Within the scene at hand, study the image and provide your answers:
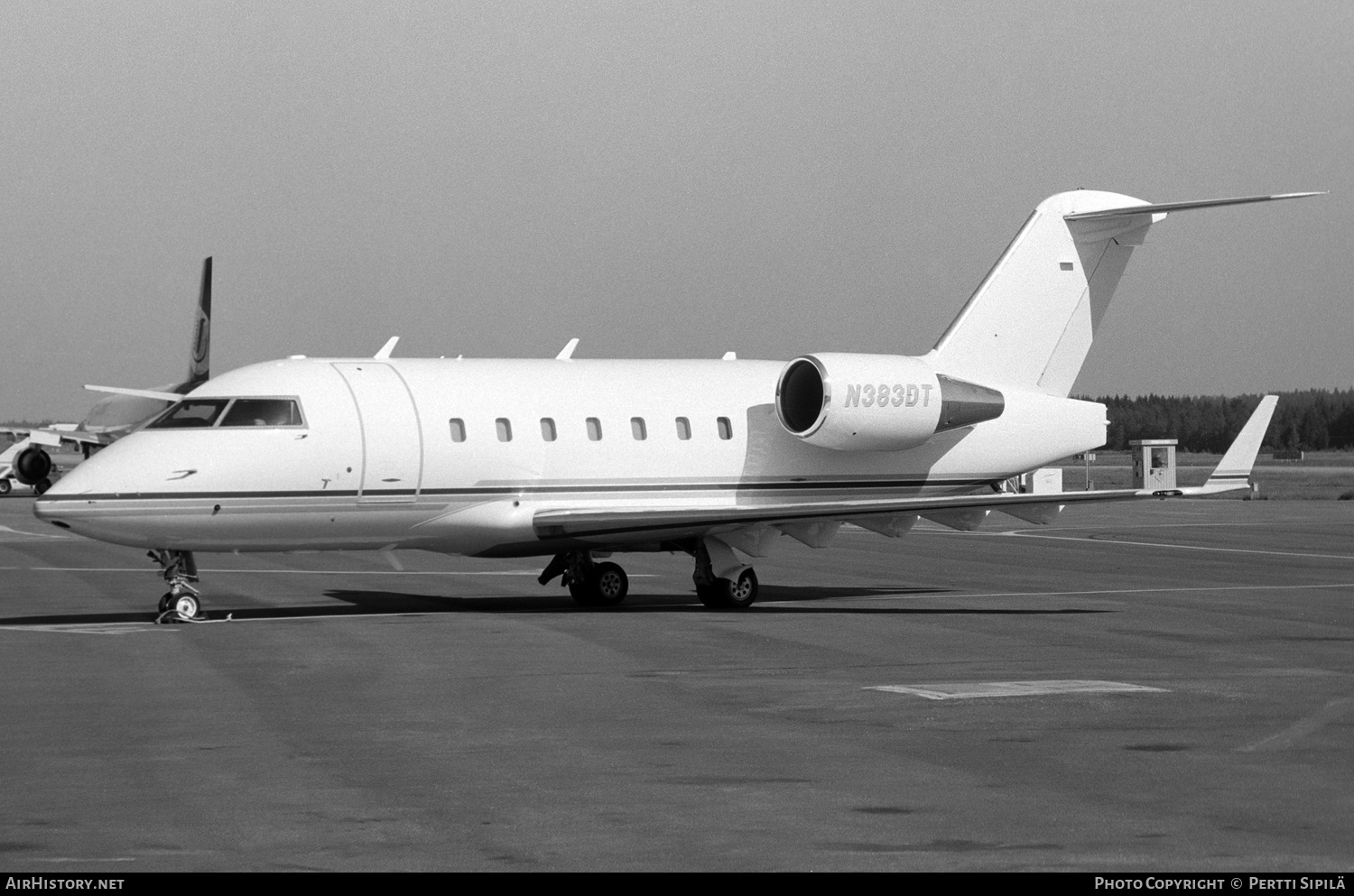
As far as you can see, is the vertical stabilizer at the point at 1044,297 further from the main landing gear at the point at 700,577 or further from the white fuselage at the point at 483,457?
the main landing gear at the point at 700,577

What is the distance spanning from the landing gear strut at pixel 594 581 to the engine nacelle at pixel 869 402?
3320 mm

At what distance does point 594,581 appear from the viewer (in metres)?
24.3

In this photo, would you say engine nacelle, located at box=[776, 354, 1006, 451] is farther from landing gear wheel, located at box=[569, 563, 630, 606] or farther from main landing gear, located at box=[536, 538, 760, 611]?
landing gear wheel, located at box=[569, 563, 630, 606]

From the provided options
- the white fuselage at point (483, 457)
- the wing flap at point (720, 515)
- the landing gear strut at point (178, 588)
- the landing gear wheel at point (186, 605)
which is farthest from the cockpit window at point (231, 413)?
the wing flap at point (720, 515)

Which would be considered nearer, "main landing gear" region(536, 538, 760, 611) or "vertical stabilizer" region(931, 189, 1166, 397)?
"main landing gear" region(536, 538, 760, 611)

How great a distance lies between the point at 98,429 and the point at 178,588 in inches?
2243

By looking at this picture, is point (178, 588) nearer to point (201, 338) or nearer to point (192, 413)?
point (192, 413)

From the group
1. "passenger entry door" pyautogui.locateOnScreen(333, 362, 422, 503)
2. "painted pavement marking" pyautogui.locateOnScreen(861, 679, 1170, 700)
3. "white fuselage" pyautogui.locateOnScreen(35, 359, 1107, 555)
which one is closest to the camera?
"painted pavement marking" pyautogui.locateOnScreen(861, 679, 1170, 700)

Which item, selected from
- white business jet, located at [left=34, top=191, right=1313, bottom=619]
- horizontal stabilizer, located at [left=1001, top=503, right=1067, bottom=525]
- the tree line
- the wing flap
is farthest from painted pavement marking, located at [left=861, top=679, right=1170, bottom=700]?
the tree line

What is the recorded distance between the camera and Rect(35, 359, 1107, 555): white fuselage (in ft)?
67.4

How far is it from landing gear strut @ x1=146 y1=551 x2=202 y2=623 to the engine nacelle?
28.3ft

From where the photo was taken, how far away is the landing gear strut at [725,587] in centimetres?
2353

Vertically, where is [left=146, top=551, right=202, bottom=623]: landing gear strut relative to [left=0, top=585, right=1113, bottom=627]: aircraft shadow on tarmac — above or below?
above
